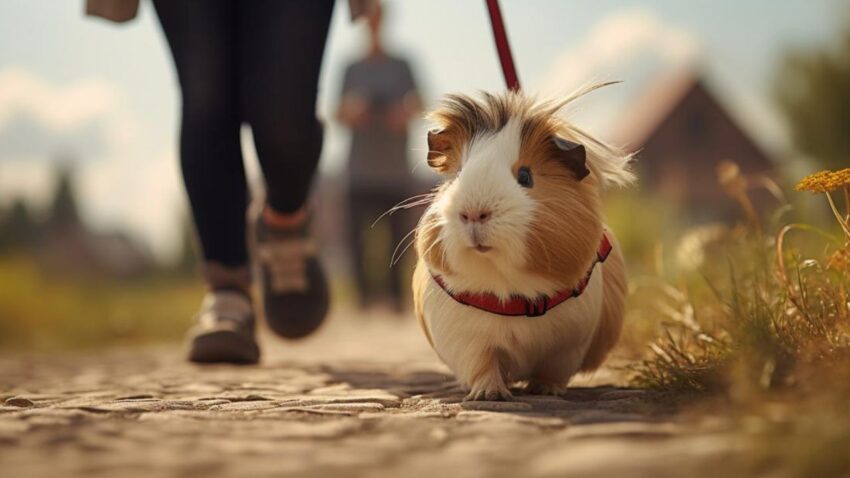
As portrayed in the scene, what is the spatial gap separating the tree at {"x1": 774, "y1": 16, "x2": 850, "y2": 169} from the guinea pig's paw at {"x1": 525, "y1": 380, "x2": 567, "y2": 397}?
33.8ft

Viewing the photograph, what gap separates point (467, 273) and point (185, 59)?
2.06 meters

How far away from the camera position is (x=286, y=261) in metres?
4.62

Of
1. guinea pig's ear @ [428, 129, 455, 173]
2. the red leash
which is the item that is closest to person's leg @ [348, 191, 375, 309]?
the red leash

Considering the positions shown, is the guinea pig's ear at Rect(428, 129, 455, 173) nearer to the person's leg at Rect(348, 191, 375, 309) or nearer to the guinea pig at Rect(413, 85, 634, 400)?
the guinea pig at Rect(413, 85, 634, 400)

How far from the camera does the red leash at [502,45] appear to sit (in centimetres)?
340

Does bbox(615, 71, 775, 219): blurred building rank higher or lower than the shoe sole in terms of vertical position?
higher

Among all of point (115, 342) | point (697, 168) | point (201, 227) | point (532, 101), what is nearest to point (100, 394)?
point (201, 227)

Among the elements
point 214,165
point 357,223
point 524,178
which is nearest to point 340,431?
point 524,178

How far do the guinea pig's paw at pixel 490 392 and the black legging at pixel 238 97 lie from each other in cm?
176

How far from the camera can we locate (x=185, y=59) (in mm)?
4059

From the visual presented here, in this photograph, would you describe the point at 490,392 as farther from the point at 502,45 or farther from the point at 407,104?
the point at 407,104

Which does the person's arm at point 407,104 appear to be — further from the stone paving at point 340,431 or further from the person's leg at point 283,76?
the stone paving at point 340,431

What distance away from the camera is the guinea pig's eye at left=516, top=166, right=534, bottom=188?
274cm

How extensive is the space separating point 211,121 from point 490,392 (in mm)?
2090
